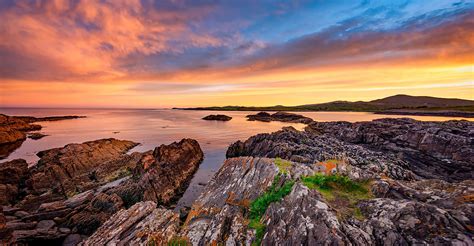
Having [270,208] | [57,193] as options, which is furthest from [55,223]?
[270,208]

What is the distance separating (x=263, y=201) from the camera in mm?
12195

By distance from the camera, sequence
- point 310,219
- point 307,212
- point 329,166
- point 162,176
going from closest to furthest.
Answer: point 310,219 < point 307,212 < point 329,166 < point 162,176

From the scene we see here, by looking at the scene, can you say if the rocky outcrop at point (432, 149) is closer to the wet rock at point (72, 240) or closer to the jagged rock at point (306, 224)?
the jagged rock at point (306, 224)

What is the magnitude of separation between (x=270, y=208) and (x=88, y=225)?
14434 millimetres

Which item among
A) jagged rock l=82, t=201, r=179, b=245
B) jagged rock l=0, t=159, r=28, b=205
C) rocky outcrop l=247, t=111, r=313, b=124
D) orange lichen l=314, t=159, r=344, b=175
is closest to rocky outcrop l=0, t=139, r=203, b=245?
jagged rock l=0, t=159, r=28, b=205

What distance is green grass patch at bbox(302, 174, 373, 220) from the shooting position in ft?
35.1

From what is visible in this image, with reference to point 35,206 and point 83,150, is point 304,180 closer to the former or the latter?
point 35,206

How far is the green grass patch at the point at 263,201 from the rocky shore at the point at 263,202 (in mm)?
54

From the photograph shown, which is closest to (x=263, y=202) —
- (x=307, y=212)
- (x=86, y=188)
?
(x=307, y=212)

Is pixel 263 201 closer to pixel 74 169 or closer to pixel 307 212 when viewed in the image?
pixel 307 212

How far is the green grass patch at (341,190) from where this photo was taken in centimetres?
1071

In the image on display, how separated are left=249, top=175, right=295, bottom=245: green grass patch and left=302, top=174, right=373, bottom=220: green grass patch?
1.30 metres

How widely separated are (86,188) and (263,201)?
21.8 metres

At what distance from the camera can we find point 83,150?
3519 centimetres
